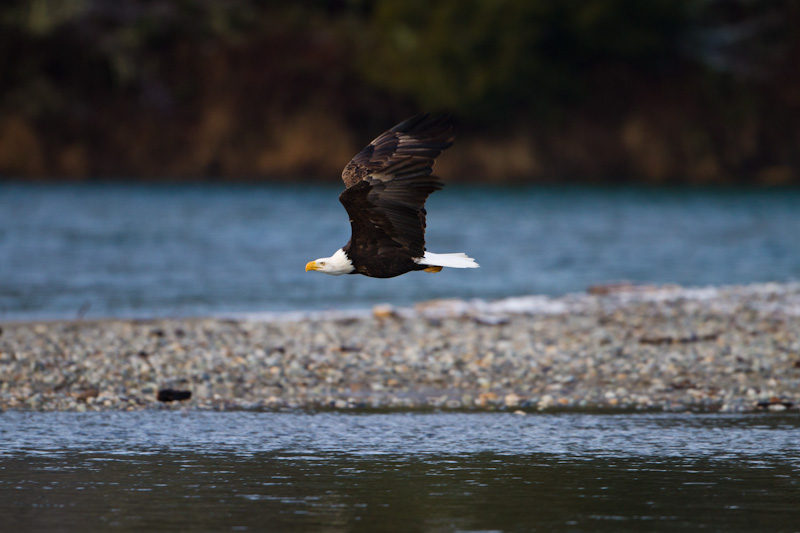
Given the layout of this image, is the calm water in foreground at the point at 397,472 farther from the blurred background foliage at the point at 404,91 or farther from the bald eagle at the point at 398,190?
the blurred background foliage at the point at 404,91

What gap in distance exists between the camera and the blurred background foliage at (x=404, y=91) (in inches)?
2012

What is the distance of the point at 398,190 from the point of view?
9.87 m

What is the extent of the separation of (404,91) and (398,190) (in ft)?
144

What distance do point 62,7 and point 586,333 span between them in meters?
39.3

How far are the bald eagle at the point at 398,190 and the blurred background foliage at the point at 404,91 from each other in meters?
40.0

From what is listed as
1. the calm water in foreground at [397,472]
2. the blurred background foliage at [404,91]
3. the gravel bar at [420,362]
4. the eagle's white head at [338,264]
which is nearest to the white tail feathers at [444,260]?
the eagle's white head at [338,264]

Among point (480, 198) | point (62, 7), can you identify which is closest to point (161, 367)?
point (480, 198)

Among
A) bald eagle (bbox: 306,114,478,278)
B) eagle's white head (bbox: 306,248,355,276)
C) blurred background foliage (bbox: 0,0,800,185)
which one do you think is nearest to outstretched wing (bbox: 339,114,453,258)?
bald eagle (bbox: 306,114,478,278)

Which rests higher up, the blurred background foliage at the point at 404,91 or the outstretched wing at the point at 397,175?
the blurred background foliage at the point at 404,91

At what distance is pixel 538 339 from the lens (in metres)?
14.2

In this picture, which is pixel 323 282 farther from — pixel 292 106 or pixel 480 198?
pixel 292 106

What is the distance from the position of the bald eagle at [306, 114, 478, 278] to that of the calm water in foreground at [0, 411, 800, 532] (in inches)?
55.3

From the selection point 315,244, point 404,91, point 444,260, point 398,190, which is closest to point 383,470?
point 444,260

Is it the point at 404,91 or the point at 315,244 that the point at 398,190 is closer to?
the point at 315,244
